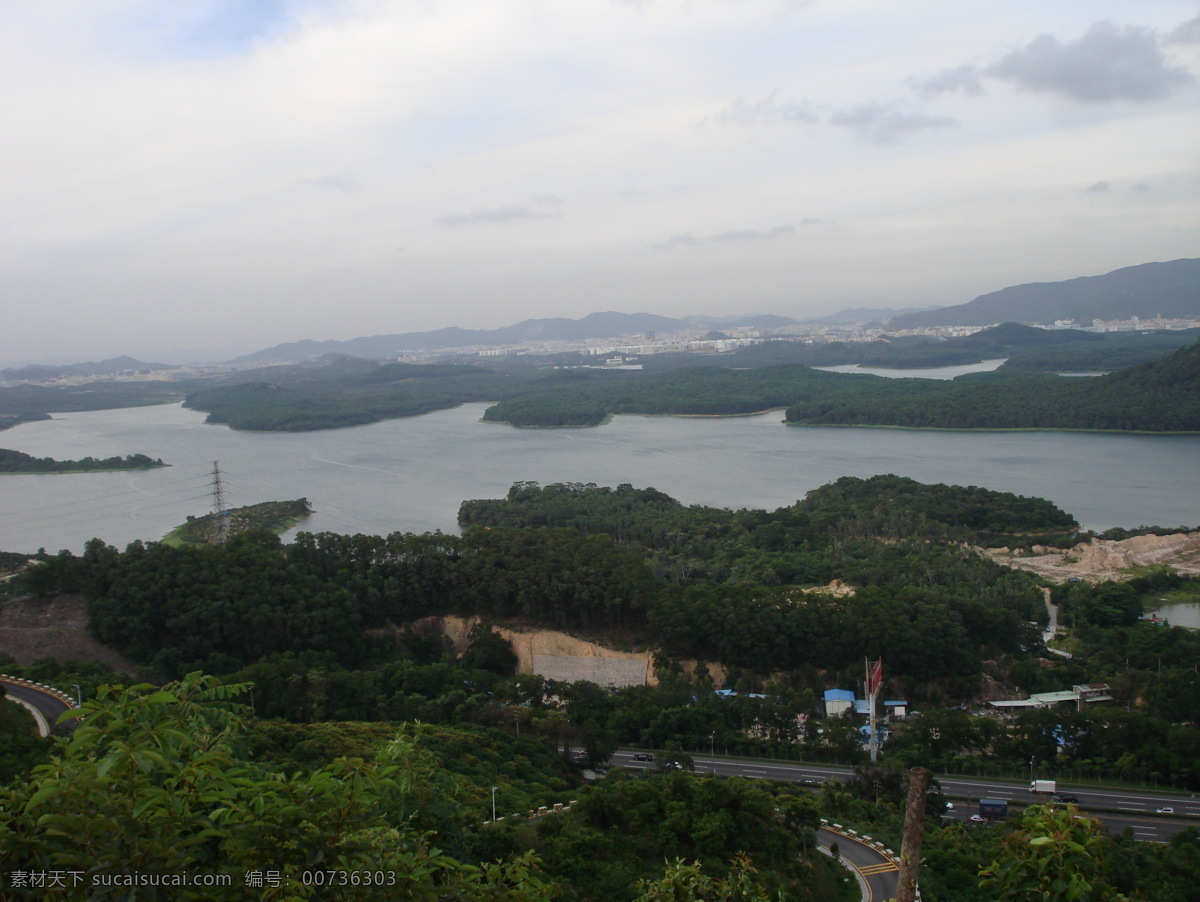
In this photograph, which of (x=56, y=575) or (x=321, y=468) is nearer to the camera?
(x=56, y=575)

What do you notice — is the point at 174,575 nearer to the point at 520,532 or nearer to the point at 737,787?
the point at 520,532

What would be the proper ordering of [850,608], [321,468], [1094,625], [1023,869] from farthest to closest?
[321,468] → [1094,625] → [850,608] → [1023,869]

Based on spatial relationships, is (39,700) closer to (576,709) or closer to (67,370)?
(576,709)

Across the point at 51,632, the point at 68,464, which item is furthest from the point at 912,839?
the point at 68,464

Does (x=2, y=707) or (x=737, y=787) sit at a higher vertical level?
(x=2, y=707)

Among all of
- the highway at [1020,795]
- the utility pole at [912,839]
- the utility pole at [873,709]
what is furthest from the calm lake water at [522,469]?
the utility pole at [912,839]

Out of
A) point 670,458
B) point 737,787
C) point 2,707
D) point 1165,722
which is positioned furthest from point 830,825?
point 670,458

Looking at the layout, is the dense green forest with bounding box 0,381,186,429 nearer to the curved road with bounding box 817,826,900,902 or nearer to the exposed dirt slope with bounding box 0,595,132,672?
the exposed dirt slope with bounding box 0,595,132,672

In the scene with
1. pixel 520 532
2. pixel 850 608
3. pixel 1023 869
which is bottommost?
pixel 850 608
